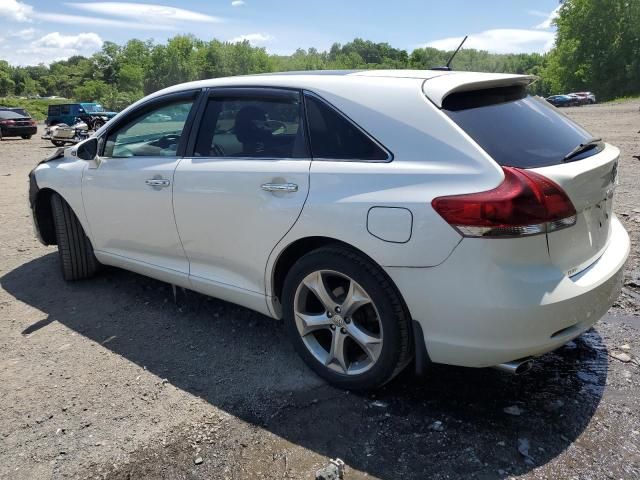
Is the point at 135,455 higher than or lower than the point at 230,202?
lower

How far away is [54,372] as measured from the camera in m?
3.37

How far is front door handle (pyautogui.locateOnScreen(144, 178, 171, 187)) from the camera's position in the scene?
363 cm

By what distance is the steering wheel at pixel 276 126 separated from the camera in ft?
10.4

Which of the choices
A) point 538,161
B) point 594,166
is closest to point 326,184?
point 538,161

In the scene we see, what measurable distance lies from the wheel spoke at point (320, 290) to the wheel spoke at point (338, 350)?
15 centimetres

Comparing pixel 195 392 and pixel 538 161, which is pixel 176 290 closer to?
pixel 195 392

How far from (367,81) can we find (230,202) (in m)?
1.08

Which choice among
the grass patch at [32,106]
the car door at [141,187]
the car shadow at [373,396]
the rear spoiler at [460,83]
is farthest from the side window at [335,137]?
the grass patch at [32,106]

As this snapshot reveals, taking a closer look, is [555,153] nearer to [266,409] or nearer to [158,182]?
[266,409]

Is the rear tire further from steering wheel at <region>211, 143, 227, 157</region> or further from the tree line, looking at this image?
the tree line

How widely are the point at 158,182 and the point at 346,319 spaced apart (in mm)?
1712

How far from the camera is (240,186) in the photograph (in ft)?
10.4

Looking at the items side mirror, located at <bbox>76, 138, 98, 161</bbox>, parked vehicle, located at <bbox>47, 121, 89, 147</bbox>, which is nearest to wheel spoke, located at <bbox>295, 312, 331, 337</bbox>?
side mirror, located at <bbox>76, 138, 98, 161</bbox>

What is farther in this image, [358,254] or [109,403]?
[109,403]
